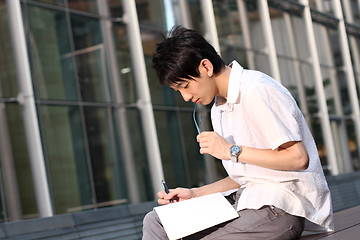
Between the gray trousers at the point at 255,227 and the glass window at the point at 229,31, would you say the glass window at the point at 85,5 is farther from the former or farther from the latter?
the gray trousers at the point at 255,227

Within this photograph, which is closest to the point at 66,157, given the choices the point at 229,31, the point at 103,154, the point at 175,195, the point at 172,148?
the point at 103,154

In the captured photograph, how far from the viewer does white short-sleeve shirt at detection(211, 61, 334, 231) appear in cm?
290

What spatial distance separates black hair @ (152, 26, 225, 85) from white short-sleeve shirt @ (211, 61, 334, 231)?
181 mm

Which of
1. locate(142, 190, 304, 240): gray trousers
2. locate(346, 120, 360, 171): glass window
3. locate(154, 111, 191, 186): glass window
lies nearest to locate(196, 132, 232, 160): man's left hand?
locate(142, 190, 304, 240): gray trousers

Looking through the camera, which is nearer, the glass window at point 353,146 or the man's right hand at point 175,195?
the man's right hand at point 175,195

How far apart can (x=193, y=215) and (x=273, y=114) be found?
55 centimetres

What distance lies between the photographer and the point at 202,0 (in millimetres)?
19844

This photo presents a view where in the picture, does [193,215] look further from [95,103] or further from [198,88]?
[95,103]

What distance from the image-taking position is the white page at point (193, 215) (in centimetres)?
289

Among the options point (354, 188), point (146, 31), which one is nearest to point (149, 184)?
point (146, 31)

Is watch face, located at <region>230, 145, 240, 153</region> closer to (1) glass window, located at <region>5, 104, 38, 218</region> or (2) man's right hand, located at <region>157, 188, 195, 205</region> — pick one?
(2) man's right hand, located at <region>157, 188, 195, 205</region>

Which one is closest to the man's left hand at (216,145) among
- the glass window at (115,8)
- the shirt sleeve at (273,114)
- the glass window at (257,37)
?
the shirt sleeve at (273,114)

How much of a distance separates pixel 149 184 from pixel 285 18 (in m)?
11.2

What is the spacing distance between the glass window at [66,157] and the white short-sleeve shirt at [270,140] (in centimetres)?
1149
